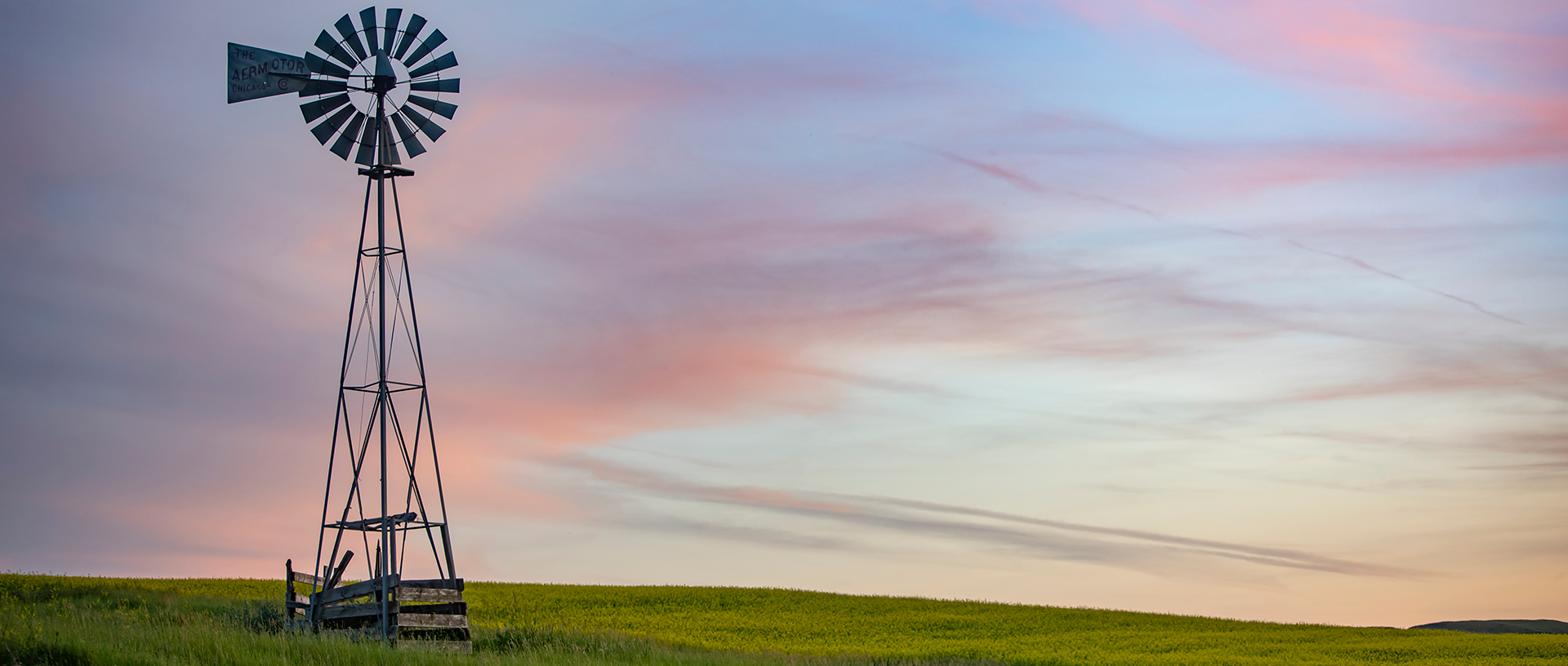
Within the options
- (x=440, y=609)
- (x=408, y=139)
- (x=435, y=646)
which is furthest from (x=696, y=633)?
(x=408, y=139)

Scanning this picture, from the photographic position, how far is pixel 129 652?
15.7 metres

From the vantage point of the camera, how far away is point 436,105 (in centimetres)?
2302

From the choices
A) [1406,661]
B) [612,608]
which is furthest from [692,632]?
[1406,661]

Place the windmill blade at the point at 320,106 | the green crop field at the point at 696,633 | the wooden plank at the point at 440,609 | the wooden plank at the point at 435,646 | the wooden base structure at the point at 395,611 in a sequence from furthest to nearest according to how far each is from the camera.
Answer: the windmill blade at the point at 320,106, the wooden plank at the point at 440,609, the wooden base structure at the point at 395,611, the wooden plank at the point at 435,646, the green crop field at the point at 696,633

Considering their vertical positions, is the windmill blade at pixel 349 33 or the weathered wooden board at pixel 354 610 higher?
the windmill blade at pixel 349 33

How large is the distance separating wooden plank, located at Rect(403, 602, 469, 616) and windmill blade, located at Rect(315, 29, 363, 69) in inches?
424

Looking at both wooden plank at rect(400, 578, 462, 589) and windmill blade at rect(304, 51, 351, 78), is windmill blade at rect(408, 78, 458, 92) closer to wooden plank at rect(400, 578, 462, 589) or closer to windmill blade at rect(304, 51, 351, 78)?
windmill blade at rect(304, 51, 351, 78)

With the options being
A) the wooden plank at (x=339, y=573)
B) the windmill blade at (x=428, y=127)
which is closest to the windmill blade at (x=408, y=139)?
the windmill blade at (x=428, y=127)

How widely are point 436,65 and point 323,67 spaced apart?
2183mm

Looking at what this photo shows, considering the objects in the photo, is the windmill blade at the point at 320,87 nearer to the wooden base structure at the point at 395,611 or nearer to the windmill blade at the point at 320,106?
the windmill blade at the point at 320,106

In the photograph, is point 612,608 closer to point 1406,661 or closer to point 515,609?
point 515,609

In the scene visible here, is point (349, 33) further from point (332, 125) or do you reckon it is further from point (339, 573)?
point (339, 573)

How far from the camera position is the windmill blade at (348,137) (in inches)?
884

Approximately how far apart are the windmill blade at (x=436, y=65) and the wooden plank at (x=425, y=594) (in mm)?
10114
